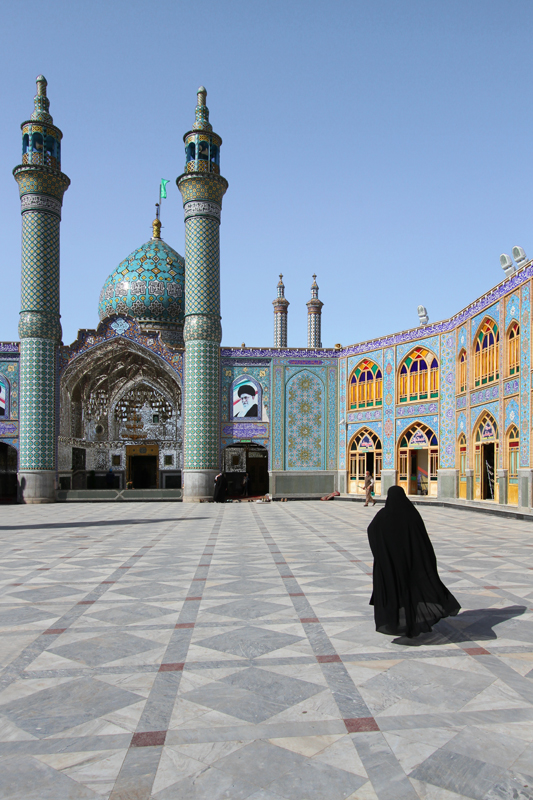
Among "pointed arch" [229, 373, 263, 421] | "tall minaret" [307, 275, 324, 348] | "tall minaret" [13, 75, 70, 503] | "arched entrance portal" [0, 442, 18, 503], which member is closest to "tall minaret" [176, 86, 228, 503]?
"pointed arch" [229, 373, 263, 421]

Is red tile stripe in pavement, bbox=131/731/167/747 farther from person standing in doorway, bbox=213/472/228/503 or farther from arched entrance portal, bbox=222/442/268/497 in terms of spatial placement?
arched entrance portal, bbox=222/442/268/497

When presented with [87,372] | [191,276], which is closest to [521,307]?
[191,276]

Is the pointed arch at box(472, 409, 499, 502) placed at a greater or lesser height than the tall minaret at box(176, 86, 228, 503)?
lesser

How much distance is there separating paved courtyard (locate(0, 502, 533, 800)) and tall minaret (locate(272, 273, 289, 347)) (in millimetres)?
22481

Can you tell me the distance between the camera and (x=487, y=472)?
52.8 ft

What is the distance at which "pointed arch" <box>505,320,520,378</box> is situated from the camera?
14070mm

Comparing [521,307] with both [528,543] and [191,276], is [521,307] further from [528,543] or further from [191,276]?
[191,276]

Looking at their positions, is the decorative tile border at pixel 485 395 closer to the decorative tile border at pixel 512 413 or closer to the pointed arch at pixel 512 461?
the decorative tile border at pixel 512 413

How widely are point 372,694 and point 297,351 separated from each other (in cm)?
1778

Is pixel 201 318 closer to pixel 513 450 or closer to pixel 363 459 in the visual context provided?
pixel 363 459

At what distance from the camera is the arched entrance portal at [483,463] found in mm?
15852

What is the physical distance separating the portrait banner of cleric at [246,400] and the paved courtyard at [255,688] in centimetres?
1374

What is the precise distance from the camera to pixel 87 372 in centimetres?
2069

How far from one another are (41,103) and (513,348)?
15.7 meters
